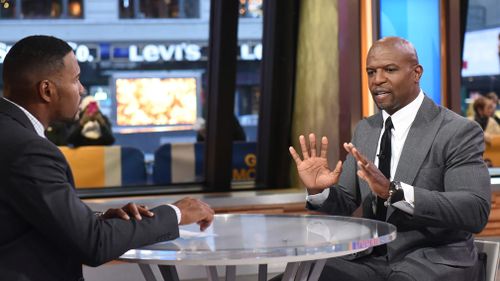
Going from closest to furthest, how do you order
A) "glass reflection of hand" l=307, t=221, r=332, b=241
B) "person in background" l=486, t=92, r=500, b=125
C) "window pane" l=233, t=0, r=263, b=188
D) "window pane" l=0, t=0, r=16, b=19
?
"glass reflection of hand" l=307, t=221, r=332, b=241
"window pane" l=0, t=0, r=16, b=19
"window pane" l=233, t=0, r=263, b=188
"person in background" l=486, t=92, r=500, b=125

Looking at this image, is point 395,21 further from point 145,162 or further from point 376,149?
point 376,149

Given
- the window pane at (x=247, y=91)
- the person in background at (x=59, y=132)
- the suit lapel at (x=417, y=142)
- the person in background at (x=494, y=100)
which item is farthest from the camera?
the person in background at (x=494, y=100)

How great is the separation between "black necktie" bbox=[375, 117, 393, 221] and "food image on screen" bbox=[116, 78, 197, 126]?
11.5 ft

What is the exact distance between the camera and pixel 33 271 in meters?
2.09

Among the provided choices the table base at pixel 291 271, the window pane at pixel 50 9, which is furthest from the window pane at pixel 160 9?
the table base at pixel 291 271

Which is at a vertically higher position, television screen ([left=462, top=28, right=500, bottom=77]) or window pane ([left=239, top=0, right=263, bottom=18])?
window pane ([left=239, top=0, right=263, bottom=18])

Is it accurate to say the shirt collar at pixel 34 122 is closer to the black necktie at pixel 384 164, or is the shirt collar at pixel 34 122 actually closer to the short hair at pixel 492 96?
the black necktie at pixel 384 164

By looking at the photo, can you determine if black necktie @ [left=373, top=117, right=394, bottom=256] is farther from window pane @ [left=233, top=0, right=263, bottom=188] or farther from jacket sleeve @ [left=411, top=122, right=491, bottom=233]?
window pane @ [left=233, top=0, right=263, bottom=188]

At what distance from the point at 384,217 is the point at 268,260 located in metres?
0.93

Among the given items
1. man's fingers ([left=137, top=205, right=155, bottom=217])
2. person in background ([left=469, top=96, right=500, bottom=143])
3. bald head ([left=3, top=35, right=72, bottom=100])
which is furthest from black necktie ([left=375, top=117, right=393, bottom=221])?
person in background ([left=469, top=96, right=500, bottom=143])

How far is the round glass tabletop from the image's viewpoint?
7.39 feet

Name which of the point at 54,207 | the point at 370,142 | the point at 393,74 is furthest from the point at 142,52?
the point at 54,207

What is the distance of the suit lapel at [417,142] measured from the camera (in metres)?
3.00

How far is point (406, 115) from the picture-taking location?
3.13 m
